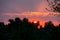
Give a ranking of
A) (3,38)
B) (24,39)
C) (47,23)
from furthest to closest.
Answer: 1. (47,23)
2. (3,38)
3. (24,39)

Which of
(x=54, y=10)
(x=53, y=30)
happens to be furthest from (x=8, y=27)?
(x=54, y=10)

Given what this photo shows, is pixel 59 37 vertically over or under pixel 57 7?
under

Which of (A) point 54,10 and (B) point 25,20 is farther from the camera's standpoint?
(B) point 25,20

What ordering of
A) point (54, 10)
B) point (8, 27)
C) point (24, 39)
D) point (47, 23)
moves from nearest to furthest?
point (54, 10)
point (24, 39)
point (8, 27)
point (47, 23)

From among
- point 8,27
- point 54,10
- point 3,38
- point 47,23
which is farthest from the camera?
point 47,23

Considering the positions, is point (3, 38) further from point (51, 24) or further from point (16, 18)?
point (51, 24)

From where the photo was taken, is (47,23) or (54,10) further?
(47,23)

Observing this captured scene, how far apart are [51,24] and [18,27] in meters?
5.90

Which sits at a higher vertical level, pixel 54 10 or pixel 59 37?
pixel 54 10

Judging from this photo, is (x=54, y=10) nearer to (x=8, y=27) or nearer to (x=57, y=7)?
(x=57, y=7)

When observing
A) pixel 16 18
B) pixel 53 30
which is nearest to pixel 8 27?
pixel 16 18

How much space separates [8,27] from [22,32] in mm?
6294

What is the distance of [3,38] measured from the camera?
36.4 metres

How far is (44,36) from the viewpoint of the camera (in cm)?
3762
